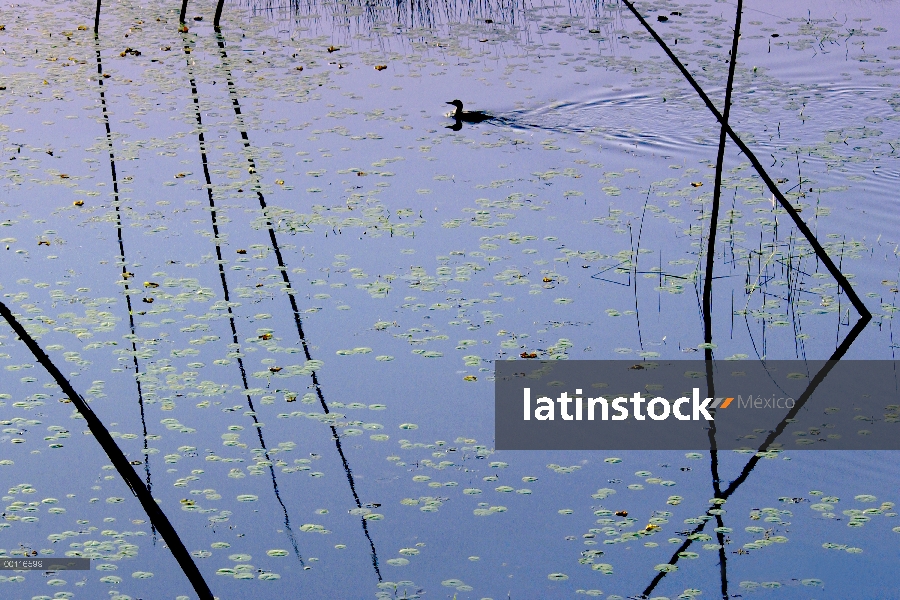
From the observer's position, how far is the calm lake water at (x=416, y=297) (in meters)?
3.20

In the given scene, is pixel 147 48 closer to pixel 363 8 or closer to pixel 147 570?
pixel 363 8

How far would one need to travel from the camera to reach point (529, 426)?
3869 mm

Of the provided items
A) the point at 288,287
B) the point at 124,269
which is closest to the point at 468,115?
the point at 288,287

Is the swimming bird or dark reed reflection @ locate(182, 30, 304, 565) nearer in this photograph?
dark reed reflection @ locate(182, 30, 304, 565)

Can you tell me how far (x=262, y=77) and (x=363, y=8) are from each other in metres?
3.04

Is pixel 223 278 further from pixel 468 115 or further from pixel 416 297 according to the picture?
pixel 468 115

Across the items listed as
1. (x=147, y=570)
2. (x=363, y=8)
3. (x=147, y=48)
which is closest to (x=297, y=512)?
(x=147, y=570)

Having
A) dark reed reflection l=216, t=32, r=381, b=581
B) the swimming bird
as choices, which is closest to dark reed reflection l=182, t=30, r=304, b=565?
dark reed reflection l=216, t=32, r=381, b=581

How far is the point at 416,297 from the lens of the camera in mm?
4887

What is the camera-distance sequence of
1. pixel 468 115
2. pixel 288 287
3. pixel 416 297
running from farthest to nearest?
pixel 468 115
pixel 288 287
pixel 416 297

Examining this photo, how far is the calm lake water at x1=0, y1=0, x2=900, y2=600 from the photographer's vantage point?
10.5ft

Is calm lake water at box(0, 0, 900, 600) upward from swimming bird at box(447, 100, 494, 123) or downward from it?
downward

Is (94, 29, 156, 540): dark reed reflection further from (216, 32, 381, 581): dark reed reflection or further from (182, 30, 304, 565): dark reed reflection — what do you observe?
(216, 32, 381, 581): dark reed reflection

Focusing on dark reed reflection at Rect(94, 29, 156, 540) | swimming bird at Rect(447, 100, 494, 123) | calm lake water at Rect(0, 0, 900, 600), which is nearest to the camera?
calm lake water at Rect(0, 0, 900, 600)
